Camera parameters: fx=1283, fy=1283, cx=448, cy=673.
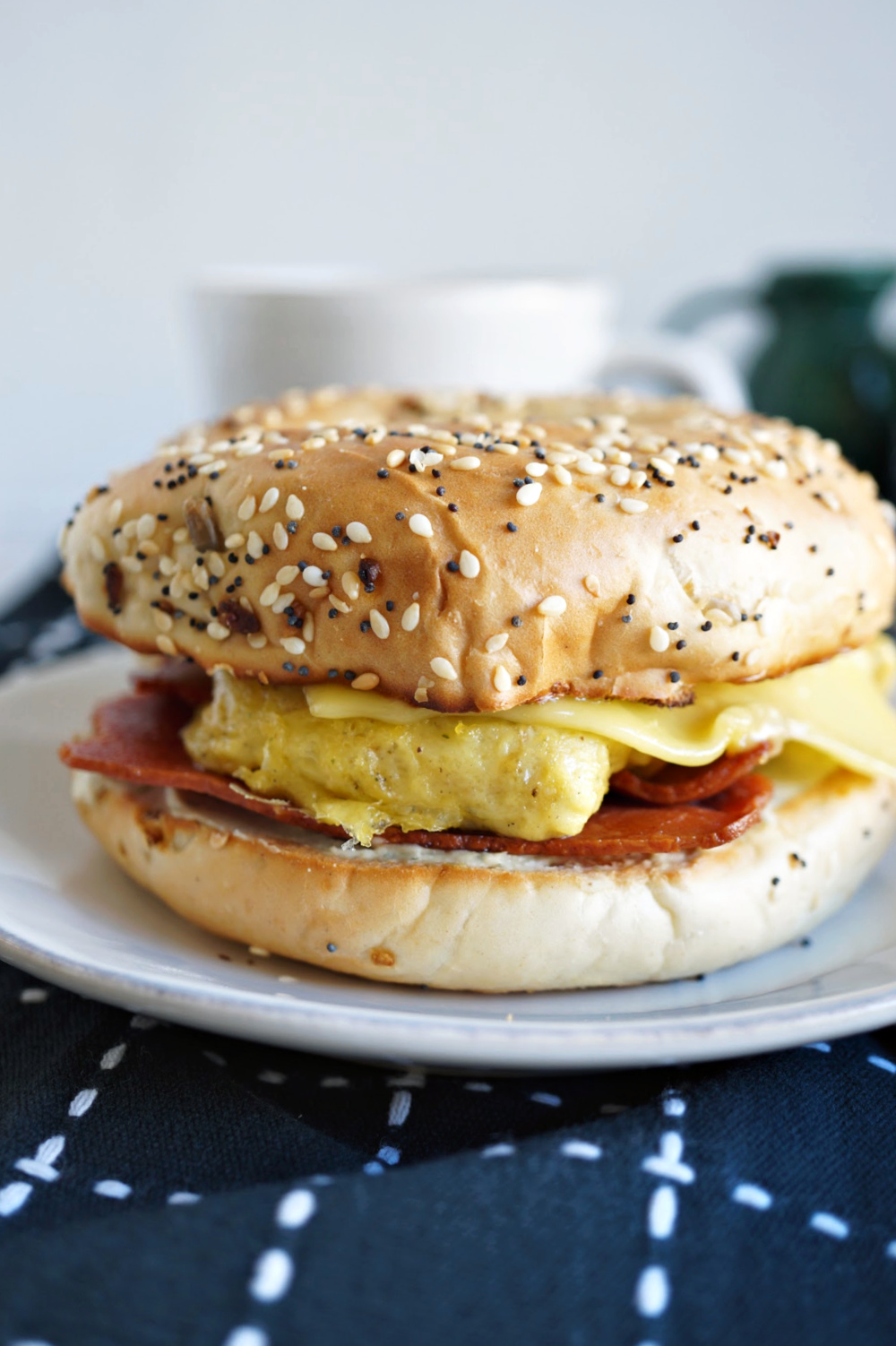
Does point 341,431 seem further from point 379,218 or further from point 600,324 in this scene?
point 379,218

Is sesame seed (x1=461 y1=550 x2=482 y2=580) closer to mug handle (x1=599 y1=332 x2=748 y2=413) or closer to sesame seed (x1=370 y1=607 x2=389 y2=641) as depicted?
sesame seed (x1=370 y1=607 x2=389 y2=641)

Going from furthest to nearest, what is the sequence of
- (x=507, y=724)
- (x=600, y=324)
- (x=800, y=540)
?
(x=600, y=324), (x=800, y=540), (x=507, y=724)

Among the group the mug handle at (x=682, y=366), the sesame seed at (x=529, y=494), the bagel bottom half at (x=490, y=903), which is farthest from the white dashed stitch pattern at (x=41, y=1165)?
the mug handle at (x=682, y=366)

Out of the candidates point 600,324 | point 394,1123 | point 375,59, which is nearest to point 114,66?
point 375,59

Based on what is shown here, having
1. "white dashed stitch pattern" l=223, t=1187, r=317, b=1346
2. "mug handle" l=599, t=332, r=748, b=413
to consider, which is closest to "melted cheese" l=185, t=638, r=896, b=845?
"white dashed stitch pattern" l=223, t=1187, r=317, b=1346

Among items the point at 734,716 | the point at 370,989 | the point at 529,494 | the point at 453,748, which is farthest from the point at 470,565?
the point at 370,989

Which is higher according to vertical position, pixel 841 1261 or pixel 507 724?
pixel 507 724

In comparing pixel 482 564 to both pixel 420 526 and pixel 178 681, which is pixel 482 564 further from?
pixel 178 681
